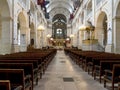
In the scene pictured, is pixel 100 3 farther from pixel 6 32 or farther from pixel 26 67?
pixel 26 67

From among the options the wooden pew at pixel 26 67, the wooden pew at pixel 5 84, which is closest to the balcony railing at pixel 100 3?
the wooden pew at pixel 26 67

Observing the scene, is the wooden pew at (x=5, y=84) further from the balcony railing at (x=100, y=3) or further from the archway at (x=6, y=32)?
the balcony railing at (x=100, y=3)

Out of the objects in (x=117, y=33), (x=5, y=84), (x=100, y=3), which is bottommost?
(x=5, y=84)

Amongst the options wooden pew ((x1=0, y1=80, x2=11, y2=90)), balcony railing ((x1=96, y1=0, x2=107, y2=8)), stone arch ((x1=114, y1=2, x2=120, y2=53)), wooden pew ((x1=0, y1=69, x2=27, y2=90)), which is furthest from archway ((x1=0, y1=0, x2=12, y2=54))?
wooden pew ((x1=0, y1=80, x2=11, y2=90))

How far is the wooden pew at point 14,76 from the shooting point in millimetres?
4852

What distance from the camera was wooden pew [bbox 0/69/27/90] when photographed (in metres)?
4.85

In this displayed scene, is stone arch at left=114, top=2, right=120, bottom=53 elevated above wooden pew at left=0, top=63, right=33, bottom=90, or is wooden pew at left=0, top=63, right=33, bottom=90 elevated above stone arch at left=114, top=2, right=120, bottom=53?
stone arch at left=114, top=2, right=120, bottom=53

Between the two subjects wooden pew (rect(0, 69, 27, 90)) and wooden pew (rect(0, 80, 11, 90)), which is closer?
wooden pew (rect(0, 80, 11, 90))

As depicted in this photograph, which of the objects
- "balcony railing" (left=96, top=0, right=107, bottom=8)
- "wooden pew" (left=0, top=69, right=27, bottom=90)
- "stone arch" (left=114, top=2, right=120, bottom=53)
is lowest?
"wooden pew" (left=0, top=69, right=27, bottom=90)

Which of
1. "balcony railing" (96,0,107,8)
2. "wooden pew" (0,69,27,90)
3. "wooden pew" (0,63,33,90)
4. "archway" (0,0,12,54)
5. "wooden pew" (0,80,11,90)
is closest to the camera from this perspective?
"wooden pew" (0,80,11,90)

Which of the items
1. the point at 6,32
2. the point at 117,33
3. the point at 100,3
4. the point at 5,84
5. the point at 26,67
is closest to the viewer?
the point at 5,84

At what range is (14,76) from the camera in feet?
16.8

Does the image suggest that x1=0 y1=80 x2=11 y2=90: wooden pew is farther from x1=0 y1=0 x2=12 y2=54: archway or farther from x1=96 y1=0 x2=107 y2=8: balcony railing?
x1=96 y1=0 x2=107 y2=8: balcony railing

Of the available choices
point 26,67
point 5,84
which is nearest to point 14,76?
point 26,67
